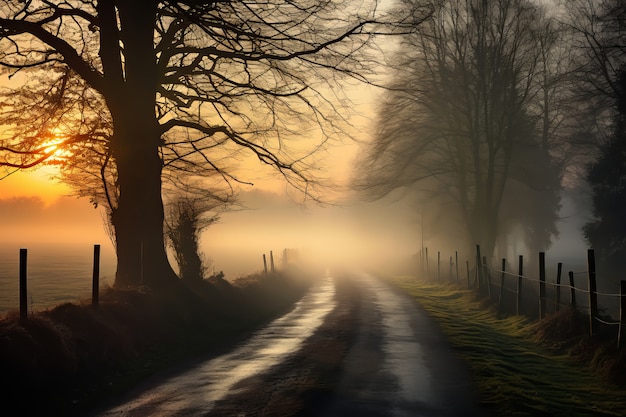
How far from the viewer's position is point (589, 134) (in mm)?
37562

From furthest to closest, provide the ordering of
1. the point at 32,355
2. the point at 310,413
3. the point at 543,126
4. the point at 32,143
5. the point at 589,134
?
the point at 543,126
the point at 589,134
the point at 32,143
the point at 32,355
the point at 310,413

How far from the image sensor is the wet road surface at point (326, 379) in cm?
836

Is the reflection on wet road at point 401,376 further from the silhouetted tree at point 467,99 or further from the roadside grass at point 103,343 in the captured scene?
the silhouetted tree at point 467,99

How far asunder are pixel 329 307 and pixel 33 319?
1374 cm

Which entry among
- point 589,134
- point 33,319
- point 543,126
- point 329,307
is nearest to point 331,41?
point 33,319

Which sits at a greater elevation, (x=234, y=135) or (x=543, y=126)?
(x=543, y=126)

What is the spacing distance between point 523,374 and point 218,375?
5.37 m

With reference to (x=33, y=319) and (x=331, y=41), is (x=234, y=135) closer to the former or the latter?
(x=331, y=41)

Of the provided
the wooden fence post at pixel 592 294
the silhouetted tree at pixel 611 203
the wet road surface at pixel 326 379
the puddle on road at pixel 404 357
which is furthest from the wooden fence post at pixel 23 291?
the silhouetted tree at pixel 611 203

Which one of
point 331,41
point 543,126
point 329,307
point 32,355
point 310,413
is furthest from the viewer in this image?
point 543,126

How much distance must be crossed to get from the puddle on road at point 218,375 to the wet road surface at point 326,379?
0.05 feet

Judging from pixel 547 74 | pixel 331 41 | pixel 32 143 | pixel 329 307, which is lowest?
pixel 329 307

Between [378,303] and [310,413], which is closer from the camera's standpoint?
[310,413]

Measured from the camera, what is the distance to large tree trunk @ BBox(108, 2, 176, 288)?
55.7ft
